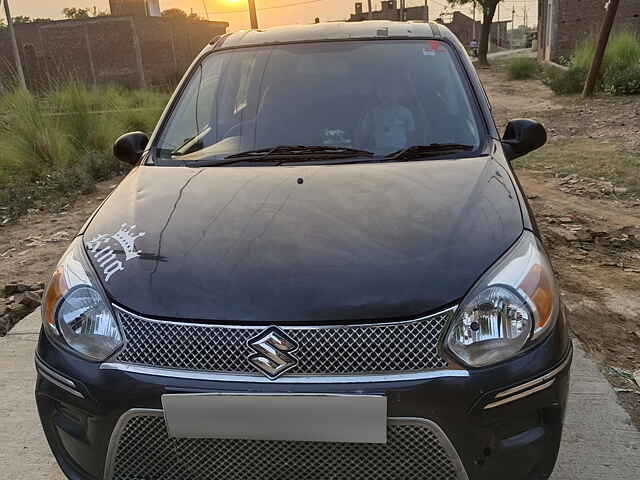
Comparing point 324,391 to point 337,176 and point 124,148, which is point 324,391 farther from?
point 124,148

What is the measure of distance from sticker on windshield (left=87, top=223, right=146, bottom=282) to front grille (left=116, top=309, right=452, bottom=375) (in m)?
0.36

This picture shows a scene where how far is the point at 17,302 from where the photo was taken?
4.15m

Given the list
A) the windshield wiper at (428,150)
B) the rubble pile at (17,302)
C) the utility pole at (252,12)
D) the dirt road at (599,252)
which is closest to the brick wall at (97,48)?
the utility pole at (252,12)

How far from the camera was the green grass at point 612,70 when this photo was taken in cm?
1366

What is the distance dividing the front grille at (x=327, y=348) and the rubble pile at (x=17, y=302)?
8.32ft

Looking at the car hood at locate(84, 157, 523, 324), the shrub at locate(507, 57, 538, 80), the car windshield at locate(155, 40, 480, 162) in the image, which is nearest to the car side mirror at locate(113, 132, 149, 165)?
the car windshield at locate(155, 40, 480, 162)

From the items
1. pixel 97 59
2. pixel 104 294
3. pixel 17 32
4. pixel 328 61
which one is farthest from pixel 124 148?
pixel 17 32

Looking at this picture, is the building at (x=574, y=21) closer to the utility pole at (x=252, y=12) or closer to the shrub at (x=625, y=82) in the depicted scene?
the shrub at (x=625, y=82)

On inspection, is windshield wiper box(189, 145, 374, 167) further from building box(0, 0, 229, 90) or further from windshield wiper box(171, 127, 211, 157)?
building box(0, 0, 229, 90)

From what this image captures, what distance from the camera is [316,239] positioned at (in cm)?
196

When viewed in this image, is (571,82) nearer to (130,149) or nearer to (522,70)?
(522,70)

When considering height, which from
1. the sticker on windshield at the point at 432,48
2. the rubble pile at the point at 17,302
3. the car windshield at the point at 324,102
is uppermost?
the sticker on windshield at the point at 432,48

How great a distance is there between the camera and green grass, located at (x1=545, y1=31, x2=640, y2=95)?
44.8ft

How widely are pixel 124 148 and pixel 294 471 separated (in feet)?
6.73
